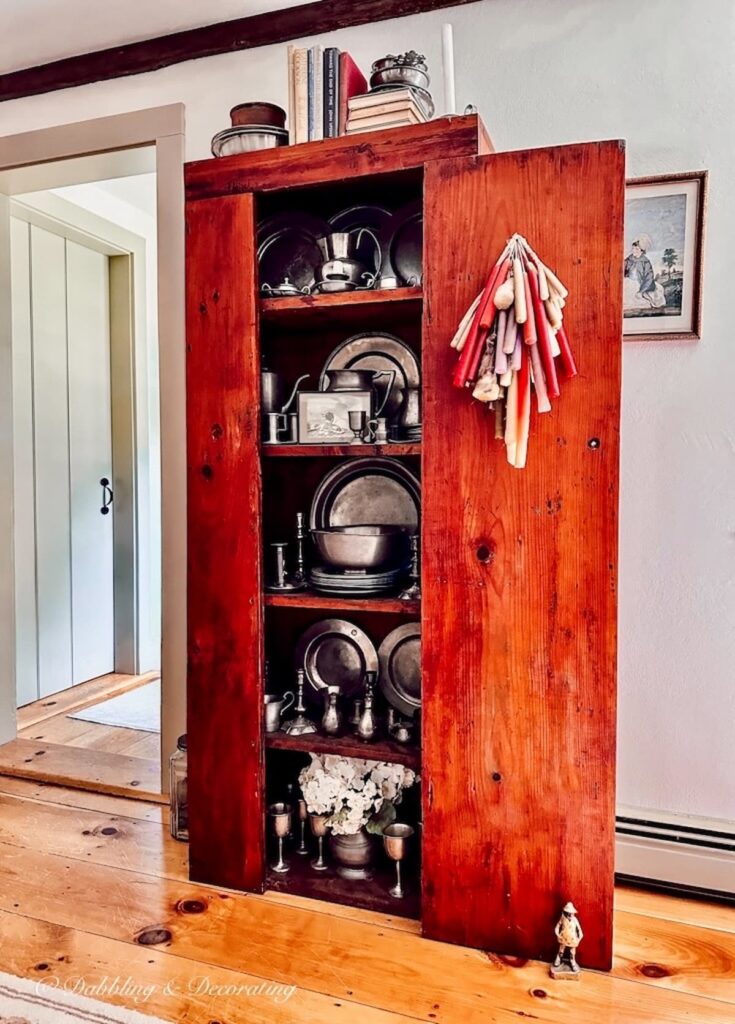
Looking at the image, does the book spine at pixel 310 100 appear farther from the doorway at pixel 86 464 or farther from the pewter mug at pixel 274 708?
the doorway at pixel 86 464

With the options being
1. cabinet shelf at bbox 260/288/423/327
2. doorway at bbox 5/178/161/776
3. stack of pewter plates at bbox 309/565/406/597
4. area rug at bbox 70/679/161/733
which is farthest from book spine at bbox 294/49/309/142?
area rug at bbox 70/679/161/733

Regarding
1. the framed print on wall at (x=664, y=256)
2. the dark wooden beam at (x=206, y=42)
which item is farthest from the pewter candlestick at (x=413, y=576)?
the dark wooden beam at (x=206, y=42)

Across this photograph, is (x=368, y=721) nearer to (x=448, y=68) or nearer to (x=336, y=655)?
(x=336, y=655)

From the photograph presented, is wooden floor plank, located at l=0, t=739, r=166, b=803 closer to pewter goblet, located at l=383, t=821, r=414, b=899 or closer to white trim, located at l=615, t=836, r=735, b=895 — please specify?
pewter goblet, located at l=383, t=821, r=414, b=899

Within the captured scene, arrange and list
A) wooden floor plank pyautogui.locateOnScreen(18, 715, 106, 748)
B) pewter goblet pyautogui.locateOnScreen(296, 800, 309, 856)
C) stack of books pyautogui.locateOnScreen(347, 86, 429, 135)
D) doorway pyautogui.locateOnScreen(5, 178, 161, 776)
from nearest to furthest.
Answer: stack of books pyautogui.locateOnScreen(347, 86, 429, 135) < pewter goblet pyautogui.locateOnScreen(296, 800, 309, 856) < wooden floor plank pyautogui.locateOnScreen(18, 715, 106, 748) < doorway pyautogui.locateOnScreen(5, 178, 161, 776)

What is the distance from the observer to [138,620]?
4.20 m

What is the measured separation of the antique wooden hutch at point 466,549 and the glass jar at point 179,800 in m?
0.29

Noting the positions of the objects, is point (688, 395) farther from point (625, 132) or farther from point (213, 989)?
point (213, 989)

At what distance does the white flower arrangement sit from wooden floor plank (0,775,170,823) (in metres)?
0.65

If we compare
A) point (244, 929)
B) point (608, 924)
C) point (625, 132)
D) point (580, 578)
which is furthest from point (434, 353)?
point (244, 929)

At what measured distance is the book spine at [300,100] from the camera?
6.39 ft

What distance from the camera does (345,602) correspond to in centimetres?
191

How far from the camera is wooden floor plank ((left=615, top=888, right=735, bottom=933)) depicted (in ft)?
6.09

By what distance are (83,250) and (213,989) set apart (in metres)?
3.55
